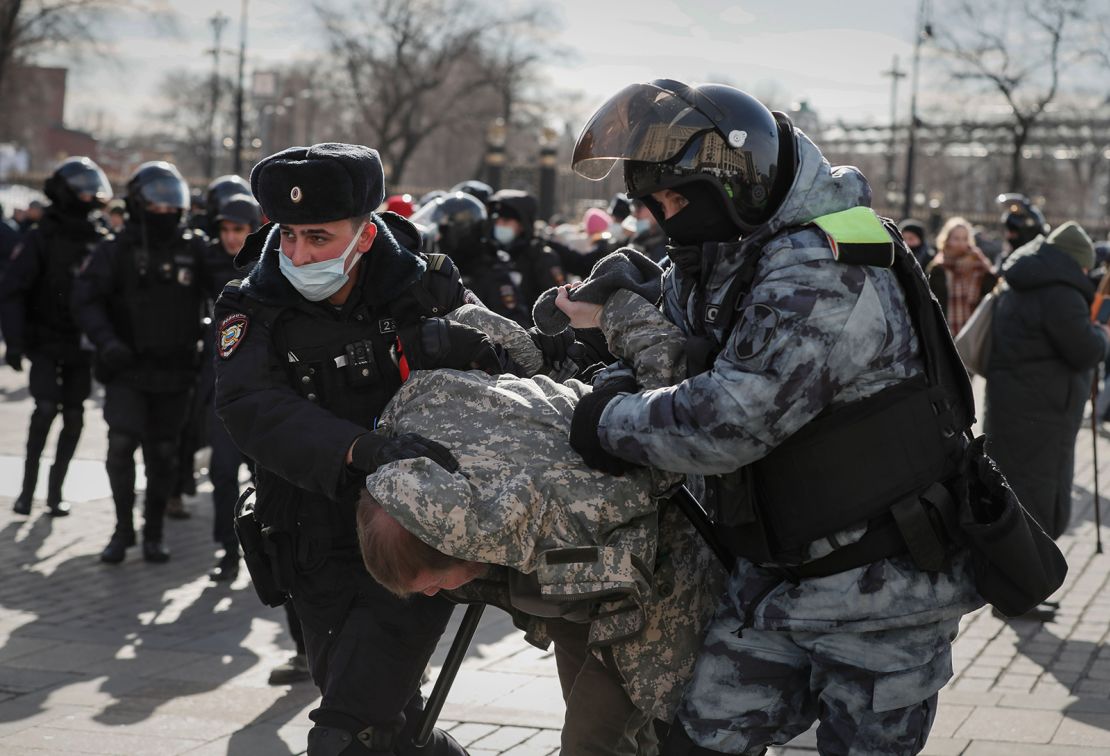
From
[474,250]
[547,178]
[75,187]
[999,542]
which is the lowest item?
[999,542]

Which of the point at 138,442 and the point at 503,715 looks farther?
the point at 138,442

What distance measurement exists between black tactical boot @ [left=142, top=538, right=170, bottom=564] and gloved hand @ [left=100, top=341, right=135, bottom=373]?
968 millimetres

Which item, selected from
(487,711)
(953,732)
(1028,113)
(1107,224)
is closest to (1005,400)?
(953,732)

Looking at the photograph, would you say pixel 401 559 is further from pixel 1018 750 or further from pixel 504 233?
pixel 504 233

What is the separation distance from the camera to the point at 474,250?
8016mm

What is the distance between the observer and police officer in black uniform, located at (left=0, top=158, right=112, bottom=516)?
8.73 m

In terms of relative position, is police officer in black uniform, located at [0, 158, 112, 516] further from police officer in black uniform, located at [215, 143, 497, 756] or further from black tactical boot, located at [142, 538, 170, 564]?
police officer in black uniform, located at [215, 143, 497, 756]

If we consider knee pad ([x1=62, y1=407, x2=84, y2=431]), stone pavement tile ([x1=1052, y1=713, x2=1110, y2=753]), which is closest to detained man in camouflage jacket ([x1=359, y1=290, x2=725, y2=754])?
stone pavement tile ([x1=1052, y1=713, x2=1110, y2=753])

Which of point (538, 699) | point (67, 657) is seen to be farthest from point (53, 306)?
point (538, 699)

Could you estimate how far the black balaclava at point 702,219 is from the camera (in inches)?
112

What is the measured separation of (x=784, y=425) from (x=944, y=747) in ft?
8.01

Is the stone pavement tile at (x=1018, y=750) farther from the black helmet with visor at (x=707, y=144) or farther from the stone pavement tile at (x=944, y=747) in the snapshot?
the black helmet with visor at (x=707, y=144)

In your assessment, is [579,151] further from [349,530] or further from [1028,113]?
[1028,113]

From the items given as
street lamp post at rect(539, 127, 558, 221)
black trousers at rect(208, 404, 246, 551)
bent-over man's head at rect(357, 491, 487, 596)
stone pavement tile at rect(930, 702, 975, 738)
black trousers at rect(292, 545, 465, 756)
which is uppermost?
street lamp post at rect(539, 127, 558, 221)
